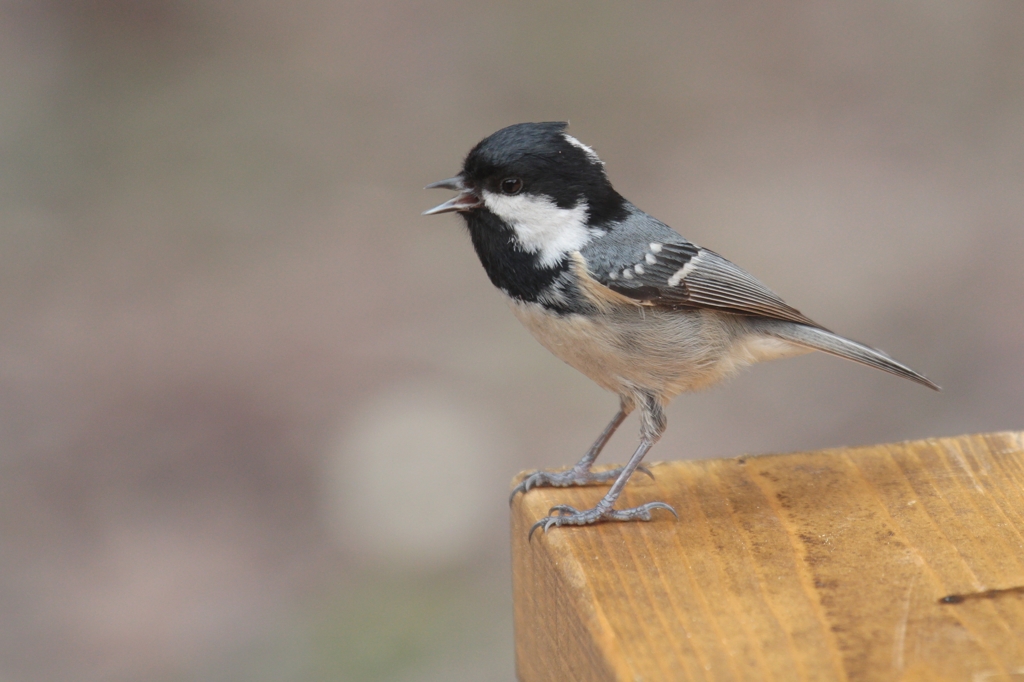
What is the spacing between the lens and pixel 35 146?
269 inches

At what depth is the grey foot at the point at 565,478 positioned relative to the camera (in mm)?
2898

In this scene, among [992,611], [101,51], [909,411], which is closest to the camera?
[992,611]

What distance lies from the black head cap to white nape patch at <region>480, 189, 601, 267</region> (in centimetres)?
2

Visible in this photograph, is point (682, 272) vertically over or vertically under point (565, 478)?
over

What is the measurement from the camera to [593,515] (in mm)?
2600

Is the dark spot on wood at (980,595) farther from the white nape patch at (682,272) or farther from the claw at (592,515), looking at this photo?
the white nape patch at (682,272)

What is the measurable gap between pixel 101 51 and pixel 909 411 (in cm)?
572

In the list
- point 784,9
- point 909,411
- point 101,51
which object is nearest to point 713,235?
point 909,411

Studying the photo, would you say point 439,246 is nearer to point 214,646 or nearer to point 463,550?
point 463,550

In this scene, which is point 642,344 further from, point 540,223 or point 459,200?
point 459,200

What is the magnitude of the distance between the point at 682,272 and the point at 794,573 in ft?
3.25

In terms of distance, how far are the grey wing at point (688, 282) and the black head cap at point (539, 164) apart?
0.68ft

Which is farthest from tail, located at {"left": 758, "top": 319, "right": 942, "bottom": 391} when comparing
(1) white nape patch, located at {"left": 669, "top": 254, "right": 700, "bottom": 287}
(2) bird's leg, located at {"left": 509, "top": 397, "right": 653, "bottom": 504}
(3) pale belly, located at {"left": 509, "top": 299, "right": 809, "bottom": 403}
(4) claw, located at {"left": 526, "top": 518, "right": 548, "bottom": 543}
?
(4) claw, located at {"left": 526, "top": 518, "right": 548, "bottom": 543}

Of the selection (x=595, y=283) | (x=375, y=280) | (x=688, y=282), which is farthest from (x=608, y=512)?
(x=375, y=280)
